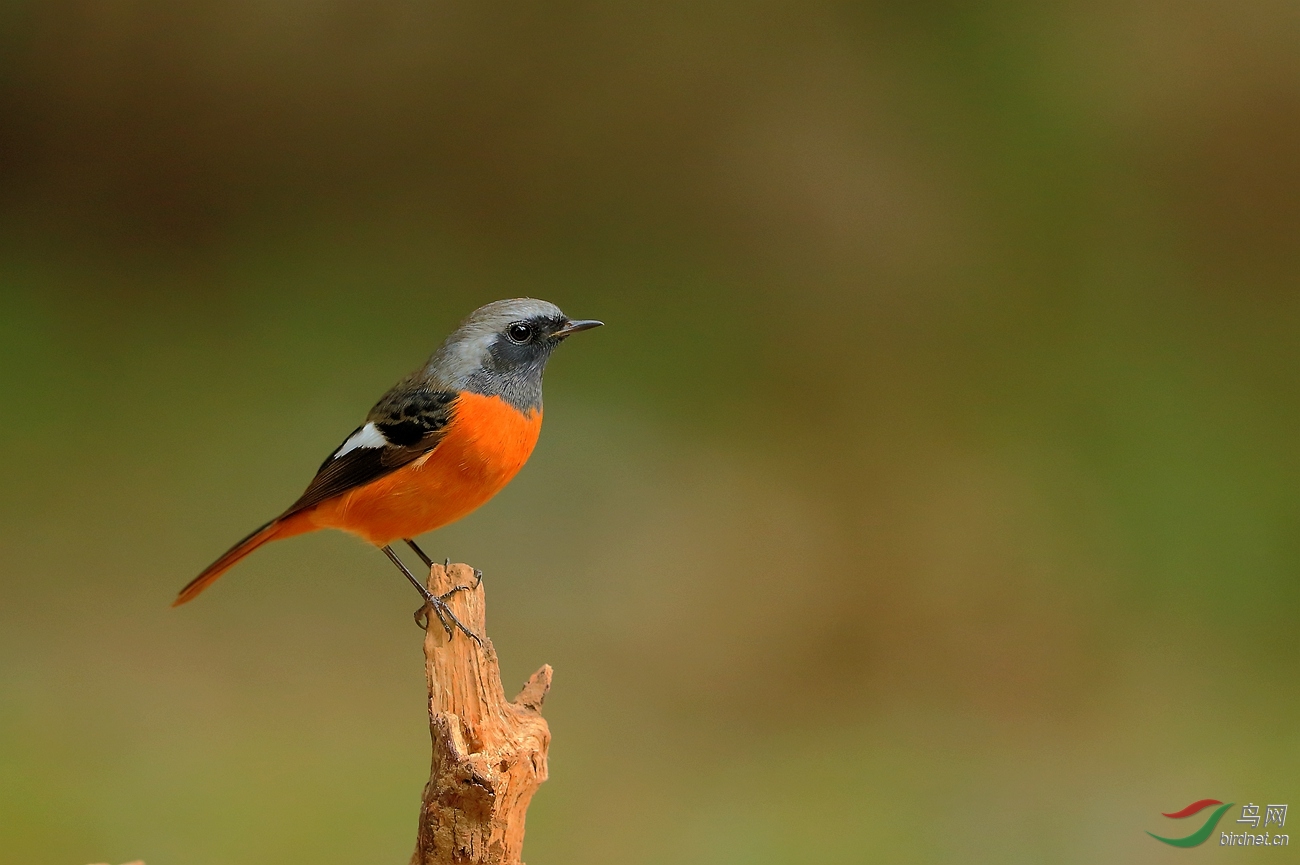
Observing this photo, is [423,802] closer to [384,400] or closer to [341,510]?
[341,510]

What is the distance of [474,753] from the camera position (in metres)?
2.54

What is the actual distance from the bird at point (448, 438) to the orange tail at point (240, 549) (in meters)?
0.10

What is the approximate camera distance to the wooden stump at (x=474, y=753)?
244cm

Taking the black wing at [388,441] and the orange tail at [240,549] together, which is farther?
the orange tail at [240,549]

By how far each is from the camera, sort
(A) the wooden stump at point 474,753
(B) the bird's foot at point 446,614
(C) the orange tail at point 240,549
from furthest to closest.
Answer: (C) the orange tail at point 240,549
(B) the bird's foot at point 446,614
(A) the wooden stump at point 474,753

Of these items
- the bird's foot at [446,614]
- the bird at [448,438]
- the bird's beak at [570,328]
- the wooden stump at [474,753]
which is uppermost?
the bird's beak at [570,328]

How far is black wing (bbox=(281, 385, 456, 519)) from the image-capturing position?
2.97m

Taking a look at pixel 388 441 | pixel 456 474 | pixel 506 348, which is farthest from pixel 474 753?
pixel 506 348

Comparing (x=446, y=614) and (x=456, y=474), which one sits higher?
(x=456, y=474)

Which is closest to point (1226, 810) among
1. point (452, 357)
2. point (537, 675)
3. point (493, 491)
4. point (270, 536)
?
point (537, 675)

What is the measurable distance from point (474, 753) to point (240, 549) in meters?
1.25

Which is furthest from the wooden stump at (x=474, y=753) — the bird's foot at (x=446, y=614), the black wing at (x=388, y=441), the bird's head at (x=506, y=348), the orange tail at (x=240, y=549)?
the orange tail at (x=240, y=549)

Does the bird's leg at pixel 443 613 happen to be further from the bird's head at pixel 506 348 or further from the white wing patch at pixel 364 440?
the bird's head at pixel 506 348

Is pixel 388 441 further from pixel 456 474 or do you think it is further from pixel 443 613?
pixel 443 613
